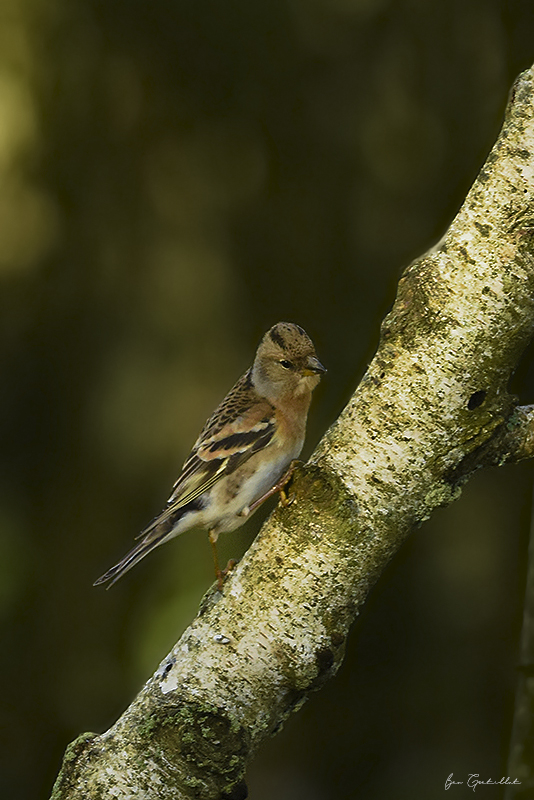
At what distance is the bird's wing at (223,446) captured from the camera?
3.70m

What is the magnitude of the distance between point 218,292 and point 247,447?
1.78 metres

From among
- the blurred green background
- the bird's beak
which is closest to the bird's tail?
the bird's beak

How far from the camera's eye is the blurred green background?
493cm

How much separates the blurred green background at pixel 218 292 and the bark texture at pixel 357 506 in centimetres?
237

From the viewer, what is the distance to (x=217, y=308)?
528 centimetres

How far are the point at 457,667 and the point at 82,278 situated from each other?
310 cm

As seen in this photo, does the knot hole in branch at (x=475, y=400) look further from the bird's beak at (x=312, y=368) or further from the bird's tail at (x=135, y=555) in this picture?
the bird's tail at (x=135, y=555)

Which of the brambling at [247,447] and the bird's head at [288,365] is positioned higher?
the bird's head at [288,365]

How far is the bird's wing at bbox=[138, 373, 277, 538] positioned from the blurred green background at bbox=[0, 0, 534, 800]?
1142mm
